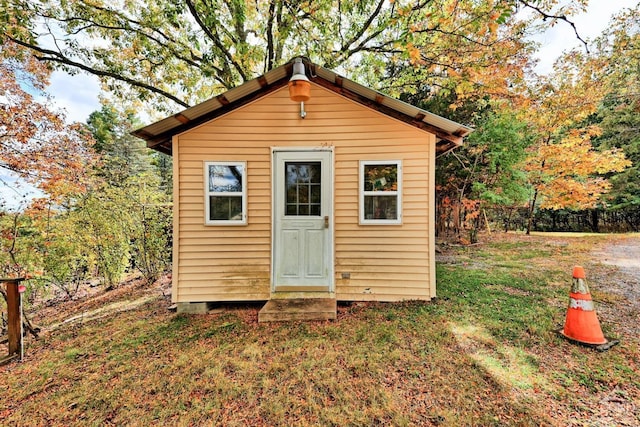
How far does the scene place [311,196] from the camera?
425 centimetres

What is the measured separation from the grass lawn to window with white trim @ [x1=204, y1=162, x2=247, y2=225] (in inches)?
59.2

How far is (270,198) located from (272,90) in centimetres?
172

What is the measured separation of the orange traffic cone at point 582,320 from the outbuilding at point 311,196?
1.60 m

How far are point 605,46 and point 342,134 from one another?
11.7 m

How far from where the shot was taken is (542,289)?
475 cm

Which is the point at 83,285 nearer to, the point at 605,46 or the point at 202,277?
the point at 202,277

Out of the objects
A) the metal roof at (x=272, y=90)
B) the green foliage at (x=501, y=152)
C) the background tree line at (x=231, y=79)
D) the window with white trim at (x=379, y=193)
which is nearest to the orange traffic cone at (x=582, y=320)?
the window with white trim at (x=379, y=193)

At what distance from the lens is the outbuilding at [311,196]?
4.12 meters

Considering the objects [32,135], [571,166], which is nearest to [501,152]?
[571,166]

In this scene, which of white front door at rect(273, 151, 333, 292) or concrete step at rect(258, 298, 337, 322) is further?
white front door at rect(273, 151, 333, 292)

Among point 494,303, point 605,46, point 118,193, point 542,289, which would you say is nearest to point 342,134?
point 494,303

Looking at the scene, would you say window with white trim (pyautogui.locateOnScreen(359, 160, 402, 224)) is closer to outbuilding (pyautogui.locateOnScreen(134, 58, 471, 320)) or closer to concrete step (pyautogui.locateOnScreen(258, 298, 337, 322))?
outbuilding (pyautogui.locateOnScreen(134, 58, 471, 320))

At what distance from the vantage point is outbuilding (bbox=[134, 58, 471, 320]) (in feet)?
13.5

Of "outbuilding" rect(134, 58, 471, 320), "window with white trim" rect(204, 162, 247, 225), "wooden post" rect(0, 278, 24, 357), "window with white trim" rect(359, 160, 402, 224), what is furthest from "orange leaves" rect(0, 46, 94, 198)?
"window with white trim" rect(359, 160, 402, 224)
